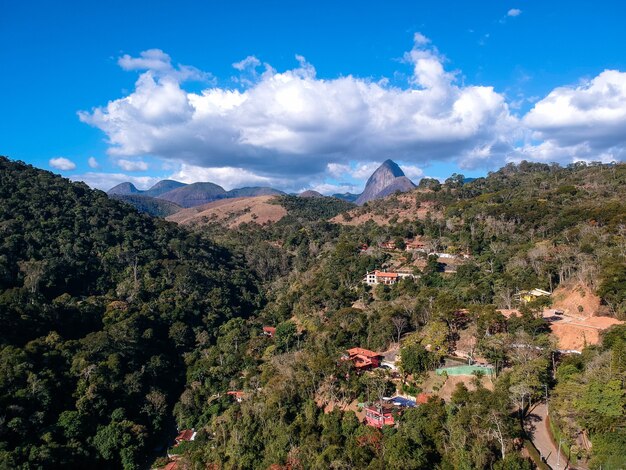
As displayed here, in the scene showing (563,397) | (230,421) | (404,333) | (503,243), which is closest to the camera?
(563,397)

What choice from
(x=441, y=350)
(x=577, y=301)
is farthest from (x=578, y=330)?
(x=441, y=350)

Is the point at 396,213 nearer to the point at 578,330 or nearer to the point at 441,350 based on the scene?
the point at 578,330

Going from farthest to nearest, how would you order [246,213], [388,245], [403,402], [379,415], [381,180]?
[381,180]
[246,213]
[388,245]
[403,402]
[379,415]

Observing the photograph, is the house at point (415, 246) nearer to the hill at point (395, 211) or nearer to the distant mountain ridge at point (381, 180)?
the hill at point (395, 211)

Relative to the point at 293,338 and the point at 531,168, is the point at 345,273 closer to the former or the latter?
the point at 293,338

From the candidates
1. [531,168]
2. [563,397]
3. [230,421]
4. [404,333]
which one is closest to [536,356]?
[563,397]
